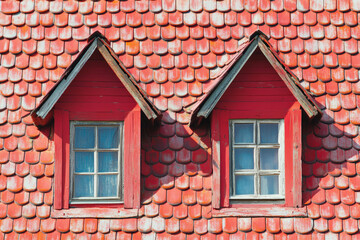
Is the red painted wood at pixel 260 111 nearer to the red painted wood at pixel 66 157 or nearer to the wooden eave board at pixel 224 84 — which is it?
the wooden eave board at pixel 224 84

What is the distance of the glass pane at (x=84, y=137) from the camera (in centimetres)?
876

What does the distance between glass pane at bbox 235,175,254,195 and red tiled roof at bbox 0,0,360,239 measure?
0.34 meters

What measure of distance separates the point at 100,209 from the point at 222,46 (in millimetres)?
2486

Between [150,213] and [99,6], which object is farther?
[99,6]

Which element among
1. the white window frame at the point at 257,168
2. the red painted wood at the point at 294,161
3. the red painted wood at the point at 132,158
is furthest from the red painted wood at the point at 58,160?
the red painted wood at the point at 294,161

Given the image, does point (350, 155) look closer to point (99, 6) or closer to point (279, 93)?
point (279, 93)

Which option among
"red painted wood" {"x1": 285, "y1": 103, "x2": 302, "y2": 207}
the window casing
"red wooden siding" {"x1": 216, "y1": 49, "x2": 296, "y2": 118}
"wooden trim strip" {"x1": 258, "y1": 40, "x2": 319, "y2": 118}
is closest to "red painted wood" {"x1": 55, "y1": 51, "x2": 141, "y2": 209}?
the window casing

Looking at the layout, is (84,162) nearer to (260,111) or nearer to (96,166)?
(96,166)

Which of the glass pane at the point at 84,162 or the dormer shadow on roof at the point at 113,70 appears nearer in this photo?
the dormer shadow on roof at the point at 113,70

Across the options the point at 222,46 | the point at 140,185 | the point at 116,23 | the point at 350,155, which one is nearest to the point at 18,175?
the point at 140,185

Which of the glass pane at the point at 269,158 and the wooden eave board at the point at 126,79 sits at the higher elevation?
the wooden eave board at the point at 126,79

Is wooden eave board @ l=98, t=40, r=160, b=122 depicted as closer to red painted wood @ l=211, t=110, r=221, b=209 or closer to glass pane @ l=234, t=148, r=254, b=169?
red painted wood @ l=211, t=110, r=221, b=209

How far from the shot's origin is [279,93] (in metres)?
8.85

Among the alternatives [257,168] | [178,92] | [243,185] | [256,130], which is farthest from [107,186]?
[256,130]
